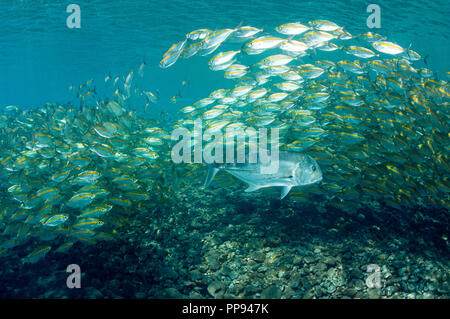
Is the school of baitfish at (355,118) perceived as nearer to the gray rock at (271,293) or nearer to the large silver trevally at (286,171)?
the large silver trevally at (286,171)

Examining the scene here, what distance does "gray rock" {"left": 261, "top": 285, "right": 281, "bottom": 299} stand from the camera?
3518mm

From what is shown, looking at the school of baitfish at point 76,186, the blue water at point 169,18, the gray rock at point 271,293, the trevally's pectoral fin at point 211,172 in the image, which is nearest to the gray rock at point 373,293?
the gray rock at point 271,293

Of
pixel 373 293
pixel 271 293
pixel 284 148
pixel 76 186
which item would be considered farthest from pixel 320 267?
pixel 76 186

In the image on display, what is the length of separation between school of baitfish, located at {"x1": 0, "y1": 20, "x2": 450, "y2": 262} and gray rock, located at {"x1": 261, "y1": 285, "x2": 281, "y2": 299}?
1.72m

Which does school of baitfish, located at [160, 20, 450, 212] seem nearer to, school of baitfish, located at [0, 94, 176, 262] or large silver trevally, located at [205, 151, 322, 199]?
large silver trevally, located at [205, 151, 322, 199]

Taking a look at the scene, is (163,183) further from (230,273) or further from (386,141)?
(386,141)

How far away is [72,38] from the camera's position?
31.4 metres

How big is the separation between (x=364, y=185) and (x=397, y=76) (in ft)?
9.91

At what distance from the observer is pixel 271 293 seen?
355cm

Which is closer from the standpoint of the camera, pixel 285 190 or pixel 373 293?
pixel 373 293

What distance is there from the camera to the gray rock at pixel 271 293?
11.5 feet

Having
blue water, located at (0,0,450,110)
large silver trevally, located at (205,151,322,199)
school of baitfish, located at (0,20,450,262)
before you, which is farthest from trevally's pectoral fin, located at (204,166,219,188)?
blue water, located at (0,0,450,110)

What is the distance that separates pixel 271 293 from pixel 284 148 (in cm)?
272

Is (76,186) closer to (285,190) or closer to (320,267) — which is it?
(285,190)
